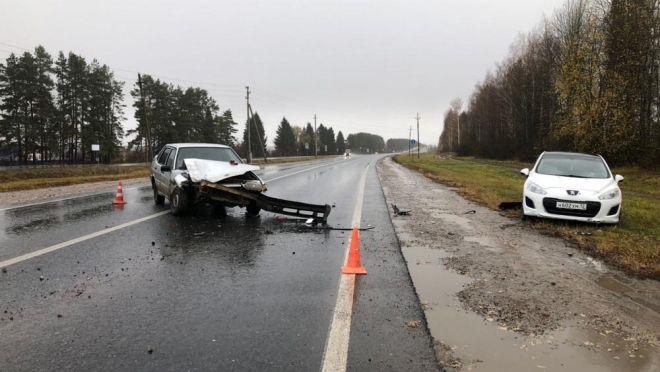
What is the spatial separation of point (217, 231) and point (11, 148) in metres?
55.5

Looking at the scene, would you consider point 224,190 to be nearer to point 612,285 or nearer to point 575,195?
point 612,285

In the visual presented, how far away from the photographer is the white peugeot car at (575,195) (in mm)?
8367

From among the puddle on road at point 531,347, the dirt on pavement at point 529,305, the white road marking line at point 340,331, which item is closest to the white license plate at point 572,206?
the dirt on pavement at point 529,305

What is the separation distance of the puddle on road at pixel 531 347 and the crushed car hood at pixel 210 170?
19.2ft

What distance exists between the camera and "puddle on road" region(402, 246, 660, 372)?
303 cm

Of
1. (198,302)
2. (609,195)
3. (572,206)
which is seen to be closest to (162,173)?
(198,302)

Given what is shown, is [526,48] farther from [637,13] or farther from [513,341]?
[513,341]

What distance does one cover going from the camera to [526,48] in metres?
53.6

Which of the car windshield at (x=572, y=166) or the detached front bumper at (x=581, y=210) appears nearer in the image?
the detached front bumper at (x=581, y=210)

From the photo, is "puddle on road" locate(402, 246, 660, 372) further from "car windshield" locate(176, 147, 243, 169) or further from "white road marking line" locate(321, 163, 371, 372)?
"car windshield" locate(176, 147, 243, 169)

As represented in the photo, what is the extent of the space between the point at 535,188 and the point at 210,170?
6.96 meters

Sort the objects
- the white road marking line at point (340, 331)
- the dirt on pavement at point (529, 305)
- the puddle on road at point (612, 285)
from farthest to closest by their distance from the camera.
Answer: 1. the puddle on road at point (612, 285)
2. the dirt on pavement at point (529, 305)
3. the white road marking line at point (340, 331)

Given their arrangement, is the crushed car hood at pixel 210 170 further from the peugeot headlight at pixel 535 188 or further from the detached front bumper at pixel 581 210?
the detached front bumper at pixel 581 210

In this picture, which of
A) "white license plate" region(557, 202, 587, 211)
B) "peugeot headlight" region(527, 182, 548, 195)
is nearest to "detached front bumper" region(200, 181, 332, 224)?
"peugeot headlight" region(527, 182, 548, 195)
